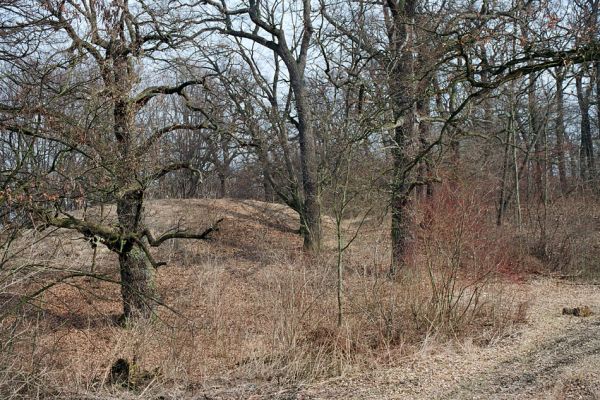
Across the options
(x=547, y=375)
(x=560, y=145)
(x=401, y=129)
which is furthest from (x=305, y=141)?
(x=547, y=375)

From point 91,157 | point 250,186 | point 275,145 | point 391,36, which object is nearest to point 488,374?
point 91,157

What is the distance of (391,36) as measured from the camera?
1417cm

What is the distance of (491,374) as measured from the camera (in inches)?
281

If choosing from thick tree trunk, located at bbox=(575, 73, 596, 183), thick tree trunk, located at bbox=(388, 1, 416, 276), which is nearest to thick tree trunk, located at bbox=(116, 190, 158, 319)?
thick tree trunk, located at bbox=(388, 1, 416, 276)

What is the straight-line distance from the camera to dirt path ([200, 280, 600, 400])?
6.33 metres

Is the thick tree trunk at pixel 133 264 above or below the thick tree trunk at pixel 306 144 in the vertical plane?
below

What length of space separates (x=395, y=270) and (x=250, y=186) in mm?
26706

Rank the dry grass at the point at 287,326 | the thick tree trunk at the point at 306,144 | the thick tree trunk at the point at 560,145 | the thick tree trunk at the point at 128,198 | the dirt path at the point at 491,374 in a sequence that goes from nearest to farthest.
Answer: the dirt path at the point at 491,374 < the dry grass at the point at 287,326 < the thick tree trunk at the point at 128,198 < the thick tree trunk at the point at 306,144 < the thick tree trunk at the point at 560,145

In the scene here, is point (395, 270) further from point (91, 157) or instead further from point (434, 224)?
point (91, 157)

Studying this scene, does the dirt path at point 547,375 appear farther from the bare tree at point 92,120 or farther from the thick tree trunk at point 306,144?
the thick tree trunk at point 306,144

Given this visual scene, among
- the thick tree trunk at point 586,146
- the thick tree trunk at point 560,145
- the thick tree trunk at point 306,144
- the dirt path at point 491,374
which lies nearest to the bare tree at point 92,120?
the dirt path at point 491,374

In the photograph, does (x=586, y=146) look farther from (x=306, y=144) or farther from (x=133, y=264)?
(x=133, y=264)

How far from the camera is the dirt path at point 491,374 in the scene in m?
6.33

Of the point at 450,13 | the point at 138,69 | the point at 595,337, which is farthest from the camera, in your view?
the point at 450,13
